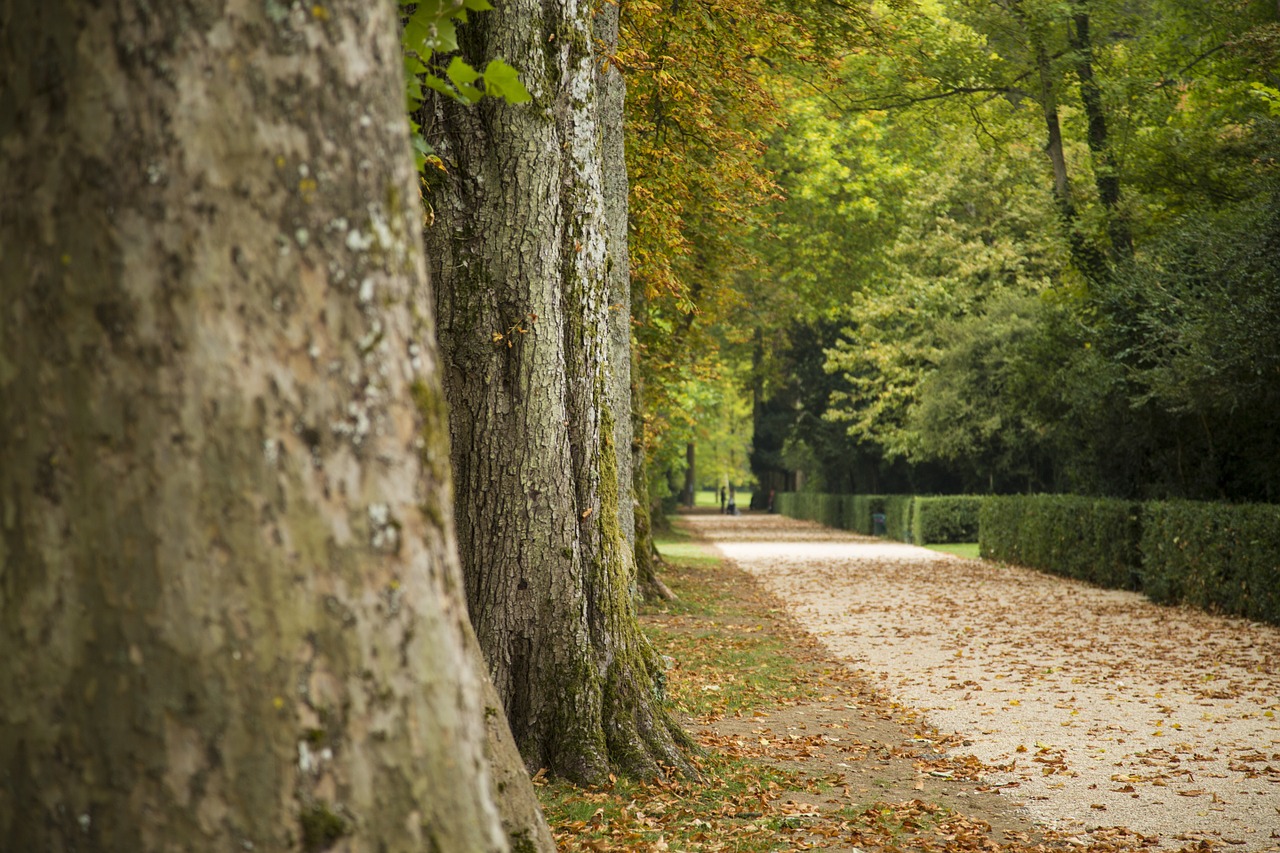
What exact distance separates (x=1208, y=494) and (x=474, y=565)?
58.6 feet

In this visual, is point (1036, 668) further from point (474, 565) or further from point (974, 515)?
point (974, 515)

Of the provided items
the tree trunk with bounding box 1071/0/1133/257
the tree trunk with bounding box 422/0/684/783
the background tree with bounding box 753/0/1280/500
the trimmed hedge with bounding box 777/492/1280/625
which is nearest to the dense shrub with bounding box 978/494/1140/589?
the trimmed hedge with bounding box 777/492/1280/625

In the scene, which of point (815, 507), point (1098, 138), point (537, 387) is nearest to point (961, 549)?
point (1098, 138)

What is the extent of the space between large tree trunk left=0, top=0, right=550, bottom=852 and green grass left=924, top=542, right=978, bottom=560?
28.7 meters

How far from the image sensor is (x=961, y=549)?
3331 cm

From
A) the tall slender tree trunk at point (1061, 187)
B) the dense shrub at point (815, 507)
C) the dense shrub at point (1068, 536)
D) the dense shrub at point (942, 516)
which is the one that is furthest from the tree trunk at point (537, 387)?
the dense shrub at point (815, 507)

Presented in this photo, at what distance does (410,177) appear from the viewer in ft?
6.49

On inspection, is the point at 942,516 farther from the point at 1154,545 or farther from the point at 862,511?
the point at 1154,545

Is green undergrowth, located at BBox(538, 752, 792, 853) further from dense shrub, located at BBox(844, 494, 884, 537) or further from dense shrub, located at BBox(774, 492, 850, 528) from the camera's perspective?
dense shrub, located at BBox(774, 492, 850, 528)

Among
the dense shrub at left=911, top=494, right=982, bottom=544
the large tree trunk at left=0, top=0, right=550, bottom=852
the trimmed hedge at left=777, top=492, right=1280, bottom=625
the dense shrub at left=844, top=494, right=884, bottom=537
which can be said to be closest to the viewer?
the large tree trunk at left=0, top=0, right=550, bottom=852

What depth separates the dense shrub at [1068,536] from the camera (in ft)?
65.5

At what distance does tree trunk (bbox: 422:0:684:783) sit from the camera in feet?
18.7

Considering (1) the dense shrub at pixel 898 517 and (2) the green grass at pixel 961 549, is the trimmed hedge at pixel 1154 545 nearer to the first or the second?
(2) the green grass at pixel 961 549

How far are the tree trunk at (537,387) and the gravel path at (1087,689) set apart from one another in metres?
2.48
